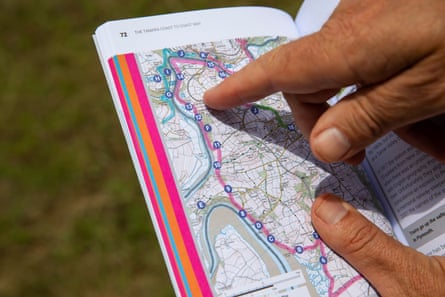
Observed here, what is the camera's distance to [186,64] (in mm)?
1157

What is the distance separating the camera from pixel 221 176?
3.53 feet

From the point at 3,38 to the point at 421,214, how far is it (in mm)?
1710

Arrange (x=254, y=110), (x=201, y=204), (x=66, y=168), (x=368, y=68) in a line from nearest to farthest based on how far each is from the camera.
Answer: (x=368, y=68), (x=201, y=204), (x=254, y=110), (x=66, y=168)

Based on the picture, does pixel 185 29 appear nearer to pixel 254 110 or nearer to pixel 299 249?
pixel 254 110

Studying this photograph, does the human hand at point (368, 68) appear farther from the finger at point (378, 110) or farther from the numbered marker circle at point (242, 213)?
the numbered marker circle at point (242, 213)

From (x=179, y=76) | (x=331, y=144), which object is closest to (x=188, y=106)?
(x=179, y=76)

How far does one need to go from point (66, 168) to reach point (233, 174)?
3.46 ft

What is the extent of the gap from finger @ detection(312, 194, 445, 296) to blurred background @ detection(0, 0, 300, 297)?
918 millimetres

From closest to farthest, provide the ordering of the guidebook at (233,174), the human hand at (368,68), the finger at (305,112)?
1. the human hand at (368,68)
2. the guidebook at (233,174)
3. the finger at (305,112)

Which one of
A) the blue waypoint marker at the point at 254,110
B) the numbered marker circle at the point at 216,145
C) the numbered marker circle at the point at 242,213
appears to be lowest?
the numbered marker circle at the point at 242,213

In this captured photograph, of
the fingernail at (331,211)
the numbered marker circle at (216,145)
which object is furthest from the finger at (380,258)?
the numbered marker circle at (216,145)

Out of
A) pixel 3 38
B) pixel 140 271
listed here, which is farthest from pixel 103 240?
pixel 3 38

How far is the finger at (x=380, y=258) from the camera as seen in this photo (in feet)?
3.35

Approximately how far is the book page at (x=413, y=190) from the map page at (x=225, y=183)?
0.12ft
